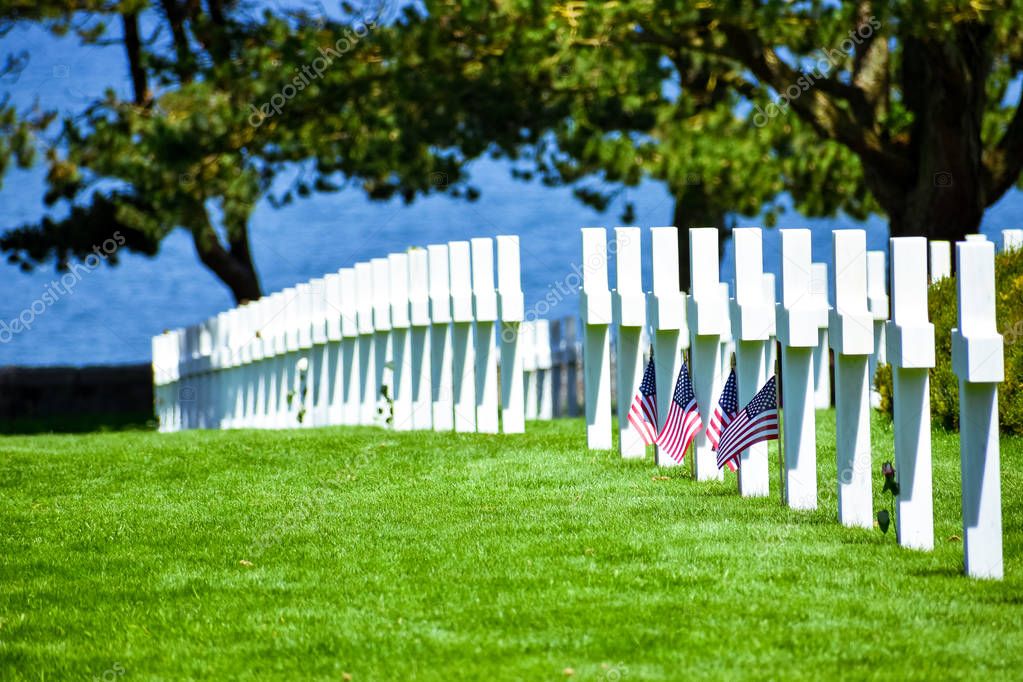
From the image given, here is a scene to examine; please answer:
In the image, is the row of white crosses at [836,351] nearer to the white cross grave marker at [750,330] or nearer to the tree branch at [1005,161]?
the white cross grave marker at [750,330]

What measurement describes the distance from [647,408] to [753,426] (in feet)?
4.10

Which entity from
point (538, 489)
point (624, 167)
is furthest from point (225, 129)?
point (538, 489)

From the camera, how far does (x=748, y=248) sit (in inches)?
255

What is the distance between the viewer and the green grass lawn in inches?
176

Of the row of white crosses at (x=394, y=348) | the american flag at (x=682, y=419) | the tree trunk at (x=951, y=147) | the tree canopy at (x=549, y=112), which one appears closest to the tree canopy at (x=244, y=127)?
the tree canopy at (x=549, y=112)

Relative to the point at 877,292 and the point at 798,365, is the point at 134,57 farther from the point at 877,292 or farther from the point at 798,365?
the point at 798,365

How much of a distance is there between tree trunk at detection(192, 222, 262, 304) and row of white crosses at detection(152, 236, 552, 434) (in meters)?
6.48

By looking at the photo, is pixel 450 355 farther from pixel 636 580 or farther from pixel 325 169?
pixel 325 169

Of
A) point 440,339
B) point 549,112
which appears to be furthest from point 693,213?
point 440,339

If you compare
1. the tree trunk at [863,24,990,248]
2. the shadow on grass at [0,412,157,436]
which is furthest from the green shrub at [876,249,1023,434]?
the shadow on grass at [0,412,157,436]

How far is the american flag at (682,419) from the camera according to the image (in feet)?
22.9

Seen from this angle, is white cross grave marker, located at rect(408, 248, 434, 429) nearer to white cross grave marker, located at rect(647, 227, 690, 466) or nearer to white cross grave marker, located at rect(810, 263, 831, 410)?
white cross grave marker, located at rect(810, 263, 831, 410)

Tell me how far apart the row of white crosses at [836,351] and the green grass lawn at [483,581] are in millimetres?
184

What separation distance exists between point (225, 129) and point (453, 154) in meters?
3.20
